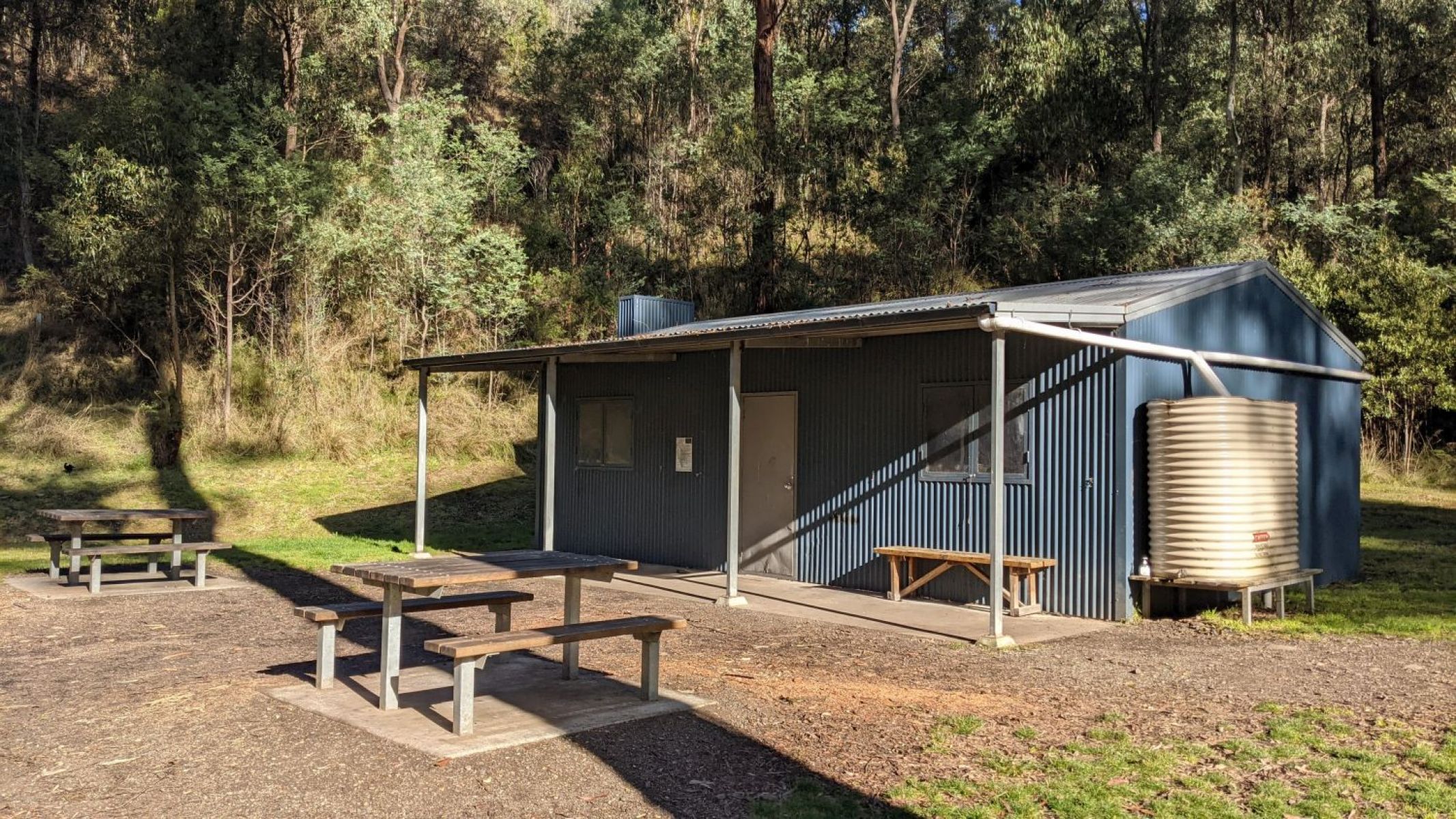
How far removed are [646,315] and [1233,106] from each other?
17.2m

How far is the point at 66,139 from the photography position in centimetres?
2656

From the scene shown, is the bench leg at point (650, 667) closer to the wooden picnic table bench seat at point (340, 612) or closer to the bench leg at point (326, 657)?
the wooden picnic table bench seat at point (340, 612)

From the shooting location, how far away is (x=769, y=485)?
11.7 meters

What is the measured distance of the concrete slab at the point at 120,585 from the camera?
33.7 feet

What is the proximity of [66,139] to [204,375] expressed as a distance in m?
10.3

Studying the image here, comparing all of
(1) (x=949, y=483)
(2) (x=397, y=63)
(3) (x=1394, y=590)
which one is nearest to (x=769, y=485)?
(1) (x=949, y=483)

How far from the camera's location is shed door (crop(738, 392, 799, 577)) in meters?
11.5

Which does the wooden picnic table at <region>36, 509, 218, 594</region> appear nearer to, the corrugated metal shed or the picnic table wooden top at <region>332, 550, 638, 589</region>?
the corrugated metal shed

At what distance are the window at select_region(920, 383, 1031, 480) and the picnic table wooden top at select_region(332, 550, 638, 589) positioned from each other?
428 cm

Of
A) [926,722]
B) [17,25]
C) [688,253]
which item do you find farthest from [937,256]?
[17,25]

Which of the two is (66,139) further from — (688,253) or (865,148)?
(865,148)

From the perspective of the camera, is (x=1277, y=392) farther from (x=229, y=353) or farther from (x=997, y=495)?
(x=229, y=353)

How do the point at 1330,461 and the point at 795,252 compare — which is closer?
the point at 1330,461

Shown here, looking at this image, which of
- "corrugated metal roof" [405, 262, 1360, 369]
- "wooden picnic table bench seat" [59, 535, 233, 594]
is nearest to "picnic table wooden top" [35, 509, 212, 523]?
Result: "wooden picnic table bench seat" [59, 535, 233, 594]
